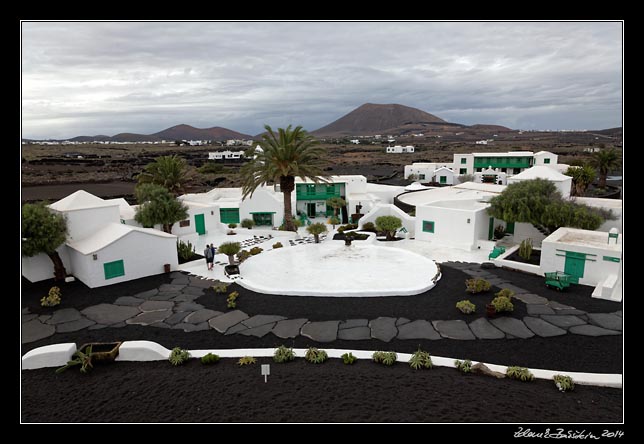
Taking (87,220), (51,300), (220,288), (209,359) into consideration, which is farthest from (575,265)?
(87,220)

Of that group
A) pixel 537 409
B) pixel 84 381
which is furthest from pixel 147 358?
pixel 537 409

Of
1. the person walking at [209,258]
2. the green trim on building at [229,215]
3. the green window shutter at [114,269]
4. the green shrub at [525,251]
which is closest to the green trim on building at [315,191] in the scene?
the green trim on building at [229,215]

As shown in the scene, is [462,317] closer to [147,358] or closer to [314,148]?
[147,358]

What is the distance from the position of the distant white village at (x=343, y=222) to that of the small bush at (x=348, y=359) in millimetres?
11451

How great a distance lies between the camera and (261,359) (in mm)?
11125

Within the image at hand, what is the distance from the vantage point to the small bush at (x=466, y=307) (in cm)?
1425

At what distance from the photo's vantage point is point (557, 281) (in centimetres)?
1689

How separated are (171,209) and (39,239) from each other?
8.10m

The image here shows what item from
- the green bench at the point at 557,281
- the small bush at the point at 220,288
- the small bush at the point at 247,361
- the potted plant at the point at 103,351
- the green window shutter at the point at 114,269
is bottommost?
the small bush at the point at 247,361

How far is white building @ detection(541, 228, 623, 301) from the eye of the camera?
16.2 m

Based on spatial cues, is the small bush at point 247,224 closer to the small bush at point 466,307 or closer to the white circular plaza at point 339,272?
the white circular plaza at point 339,272

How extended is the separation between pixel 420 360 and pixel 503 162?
62556mm

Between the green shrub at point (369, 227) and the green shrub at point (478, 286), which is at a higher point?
the green shrub at point (369, 227)

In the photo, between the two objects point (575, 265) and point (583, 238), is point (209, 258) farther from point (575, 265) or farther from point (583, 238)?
point (583, 238)
